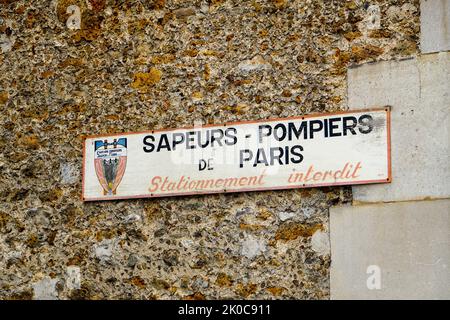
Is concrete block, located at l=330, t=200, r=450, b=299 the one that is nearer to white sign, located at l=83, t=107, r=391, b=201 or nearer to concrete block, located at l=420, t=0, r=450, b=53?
white sign, located at l=83, t=107, r=391, b=201

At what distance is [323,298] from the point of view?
4902mm

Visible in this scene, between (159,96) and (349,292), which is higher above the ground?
(159,96)

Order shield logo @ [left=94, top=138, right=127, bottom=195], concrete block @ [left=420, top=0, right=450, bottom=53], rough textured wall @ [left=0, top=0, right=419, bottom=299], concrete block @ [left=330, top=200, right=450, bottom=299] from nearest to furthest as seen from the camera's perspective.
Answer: concrete block @ [left=330, top=200, right=450, bottom=299]
concrete block @ [left=420, top=0, right=450, bottom=53]
rough textured wall @ [left=0, top=0, right=419, bottom=299]
shield logo @ [left=94, top=138, right=127, bottom=195]

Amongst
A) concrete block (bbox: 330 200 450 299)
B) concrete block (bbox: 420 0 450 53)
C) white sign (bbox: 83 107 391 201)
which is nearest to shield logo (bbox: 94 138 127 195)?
white sign (bbox: 83 107 391 201)

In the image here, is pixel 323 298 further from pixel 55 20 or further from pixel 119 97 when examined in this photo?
pixel 55 20

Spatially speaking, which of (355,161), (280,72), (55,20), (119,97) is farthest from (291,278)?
(55,20)

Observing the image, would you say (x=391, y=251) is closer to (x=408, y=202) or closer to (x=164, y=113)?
(x=408, y=202)

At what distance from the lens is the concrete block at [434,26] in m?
4.86

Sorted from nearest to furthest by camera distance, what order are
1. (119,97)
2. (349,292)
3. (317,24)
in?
(349,292) < (317,24) < (119,97)

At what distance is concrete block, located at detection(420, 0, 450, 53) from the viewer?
16.0ft

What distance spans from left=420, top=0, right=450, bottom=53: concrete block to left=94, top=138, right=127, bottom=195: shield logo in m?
1.89

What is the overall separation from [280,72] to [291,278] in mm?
1186

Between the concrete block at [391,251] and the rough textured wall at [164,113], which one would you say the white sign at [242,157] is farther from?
the concrete block at [391,251]

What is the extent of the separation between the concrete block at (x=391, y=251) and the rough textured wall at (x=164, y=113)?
95 millimetres
